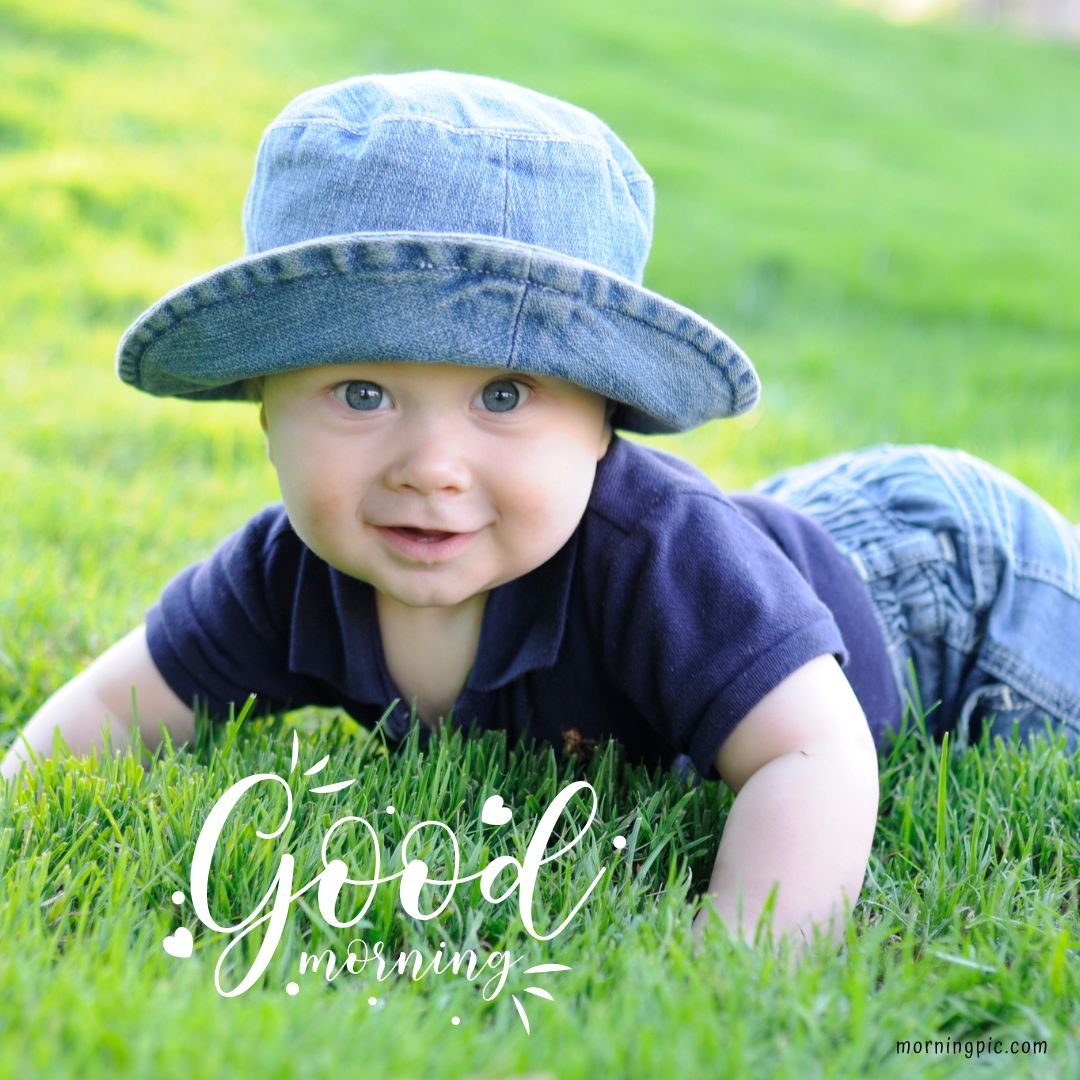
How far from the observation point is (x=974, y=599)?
2.46 meters

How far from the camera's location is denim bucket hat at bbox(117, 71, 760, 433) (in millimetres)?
1731

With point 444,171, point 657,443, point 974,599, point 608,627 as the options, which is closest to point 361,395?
point 444,171

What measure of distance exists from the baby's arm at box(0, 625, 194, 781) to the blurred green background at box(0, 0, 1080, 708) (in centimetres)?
22

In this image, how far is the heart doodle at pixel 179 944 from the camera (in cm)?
152

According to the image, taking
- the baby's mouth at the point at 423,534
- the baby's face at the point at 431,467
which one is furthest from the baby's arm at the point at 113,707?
the baby's mouth at the point at 423,534

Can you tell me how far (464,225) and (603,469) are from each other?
49 cm

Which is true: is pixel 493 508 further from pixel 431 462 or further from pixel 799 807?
pixel 799 807

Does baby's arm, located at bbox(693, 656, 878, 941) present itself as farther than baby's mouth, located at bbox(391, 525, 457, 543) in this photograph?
No

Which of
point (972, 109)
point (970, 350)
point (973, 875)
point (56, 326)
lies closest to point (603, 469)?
point (973, 875)

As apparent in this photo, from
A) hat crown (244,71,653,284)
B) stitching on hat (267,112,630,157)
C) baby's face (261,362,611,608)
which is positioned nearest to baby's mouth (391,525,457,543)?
baby's face (261,362,611,608)

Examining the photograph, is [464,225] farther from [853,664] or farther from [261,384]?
[853,664]

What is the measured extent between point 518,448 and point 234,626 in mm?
706

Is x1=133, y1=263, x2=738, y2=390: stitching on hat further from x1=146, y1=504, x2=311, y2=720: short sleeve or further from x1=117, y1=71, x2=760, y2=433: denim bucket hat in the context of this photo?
x1=146, y1=504, x2=311, y2=720: short sleeve

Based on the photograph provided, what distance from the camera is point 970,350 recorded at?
6.14 metres
